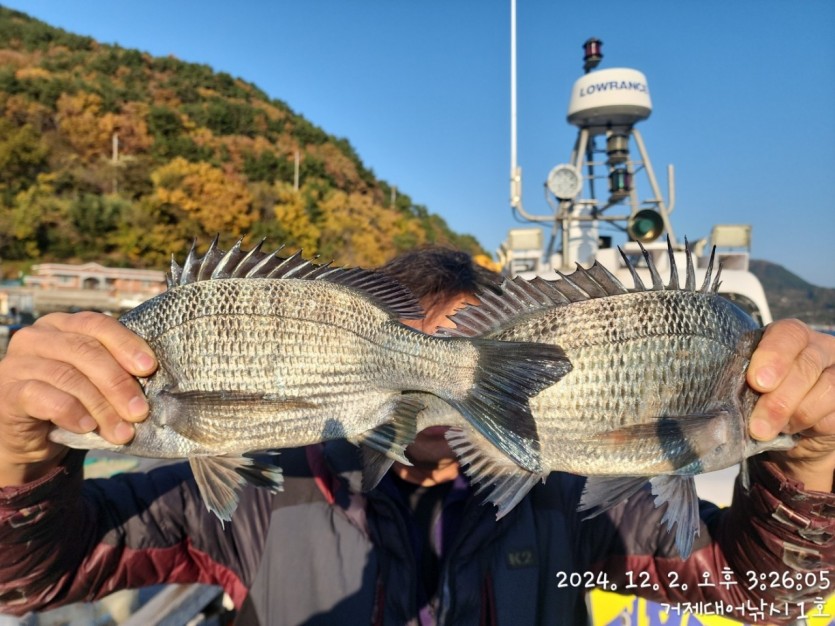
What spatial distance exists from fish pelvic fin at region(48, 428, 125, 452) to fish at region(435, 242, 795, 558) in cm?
100

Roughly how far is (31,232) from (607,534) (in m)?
35.2

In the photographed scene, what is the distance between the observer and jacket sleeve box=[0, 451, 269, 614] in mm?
1743

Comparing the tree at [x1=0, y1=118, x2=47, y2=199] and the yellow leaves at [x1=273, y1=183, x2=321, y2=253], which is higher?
the tree at [x1=0, y1=118, x2=47, y2=199]

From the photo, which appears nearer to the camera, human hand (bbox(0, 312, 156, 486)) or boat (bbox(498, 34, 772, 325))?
human hand (bbox(0, 312, 156, 486))

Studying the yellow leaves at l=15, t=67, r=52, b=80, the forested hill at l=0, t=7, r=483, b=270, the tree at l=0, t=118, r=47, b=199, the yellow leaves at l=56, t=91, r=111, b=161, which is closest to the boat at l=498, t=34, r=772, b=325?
the forested hill at l=0, t=7, r=483, b=270

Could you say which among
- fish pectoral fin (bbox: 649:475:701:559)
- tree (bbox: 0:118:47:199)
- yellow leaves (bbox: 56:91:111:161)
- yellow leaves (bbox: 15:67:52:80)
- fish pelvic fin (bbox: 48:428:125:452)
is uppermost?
yellow leaves (bbox: 15:67:52:80)

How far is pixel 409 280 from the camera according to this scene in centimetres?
238

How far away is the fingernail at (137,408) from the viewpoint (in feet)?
4.91

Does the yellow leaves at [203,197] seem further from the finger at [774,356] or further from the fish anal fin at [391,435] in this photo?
the finger at [774,356]

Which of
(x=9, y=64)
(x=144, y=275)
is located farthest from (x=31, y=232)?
(x=9, y=64)

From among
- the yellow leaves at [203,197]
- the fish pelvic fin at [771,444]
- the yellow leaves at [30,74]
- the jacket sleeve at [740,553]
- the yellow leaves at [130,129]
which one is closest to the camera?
the fish pelvic fin at [771,444]

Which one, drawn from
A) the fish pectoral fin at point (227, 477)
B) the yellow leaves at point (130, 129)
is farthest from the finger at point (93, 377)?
the yellow leaves at point (130, 129)

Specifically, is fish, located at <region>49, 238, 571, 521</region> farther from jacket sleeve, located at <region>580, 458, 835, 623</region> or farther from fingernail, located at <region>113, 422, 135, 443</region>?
jacket sleeve, located at <region>580, 458, 835, 623</region>

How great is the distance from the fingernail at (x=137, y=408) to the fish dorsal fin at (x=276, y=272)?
383 millimetres
